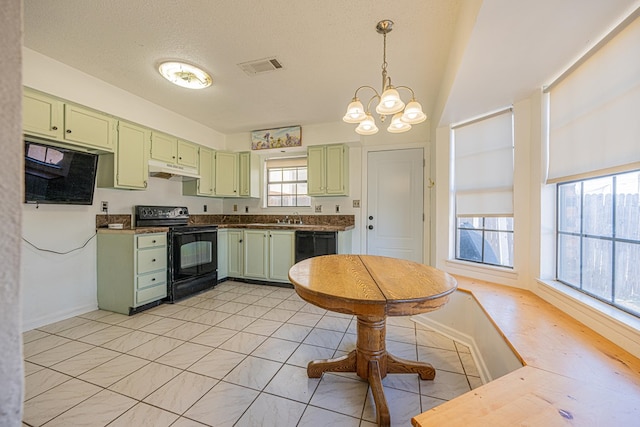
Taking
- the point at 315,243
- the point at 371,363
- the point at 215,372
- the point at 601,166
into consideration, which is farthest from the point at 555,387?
the point at 315,243

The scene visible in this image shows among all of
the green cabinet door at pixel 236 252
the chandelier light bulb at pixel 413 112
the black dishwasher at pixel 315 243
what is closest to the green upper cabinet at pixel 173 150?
the green cabinet door at pixel 236 252

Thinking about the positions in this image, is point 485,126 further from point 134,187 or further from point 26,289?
point 26,289

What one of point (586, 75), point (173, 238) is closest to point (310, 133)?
point (173, 238)

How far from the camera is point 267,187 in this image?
15.3 ft

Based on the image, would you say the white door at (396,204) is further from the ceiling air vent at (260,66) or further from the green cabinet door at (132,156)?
the green cabinet door at (132,156)

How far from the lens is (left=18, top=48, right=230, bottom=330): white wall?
241 centimetres

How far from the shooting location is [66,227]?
2691 mm

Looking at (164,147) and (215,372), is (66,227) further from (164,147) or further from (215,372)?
(215,372)

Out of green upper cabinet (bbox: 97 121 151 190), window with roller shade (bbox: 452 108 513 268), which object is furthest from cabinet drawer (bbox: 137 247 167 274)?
window with roller shade (bbox: 452 108 513 268)

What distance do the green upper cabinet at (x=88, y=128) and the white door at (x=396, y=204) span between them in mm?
3227

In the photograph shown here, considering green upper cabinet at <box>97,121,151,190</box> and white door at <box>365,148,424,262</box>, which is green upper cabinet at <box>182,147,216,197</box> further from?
white door at <box>365,148,424,262</box>

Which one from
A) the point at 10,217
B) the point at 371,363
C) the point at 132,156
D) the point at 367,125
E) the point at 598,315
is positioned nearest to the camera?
the point at 10,217

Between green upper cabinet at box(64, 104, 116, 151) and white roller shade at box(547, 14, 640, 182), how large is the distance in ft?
13.3

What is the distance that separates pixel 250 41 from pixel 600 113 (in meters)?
2.41
